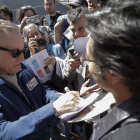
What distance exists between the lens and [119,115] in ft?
2.41

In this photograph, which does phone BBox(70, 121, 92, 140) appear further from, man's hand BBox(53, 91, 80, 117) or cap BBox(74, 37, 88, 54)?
cap BBox(74, 37, 88, 54)

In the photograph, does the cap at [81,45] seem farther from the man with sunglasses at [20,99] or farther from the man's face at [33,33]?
the man's face at [33,33]

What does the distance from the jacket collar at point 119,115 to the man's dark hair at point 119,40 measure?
0.26 feet

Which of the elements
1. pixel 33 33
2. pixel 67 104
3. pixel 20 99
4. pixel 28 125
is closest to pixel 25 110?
pixel 20 99

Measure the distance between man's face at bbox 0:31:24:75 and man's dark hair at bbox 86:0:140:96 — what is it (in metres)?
0.75

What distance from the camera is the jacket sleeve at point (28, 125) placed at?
992 millimetres

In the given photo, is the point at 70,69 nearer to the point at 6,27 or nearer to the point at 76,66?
the point at 76,66

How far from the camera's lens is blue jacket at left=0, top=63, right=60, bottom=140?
1.01 m

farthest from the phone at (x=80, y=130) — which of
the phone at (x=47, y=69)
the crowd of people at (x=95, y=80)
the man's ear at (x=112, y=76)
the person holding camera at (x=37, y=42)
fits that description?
the person holding camera at (x=37, y=42)

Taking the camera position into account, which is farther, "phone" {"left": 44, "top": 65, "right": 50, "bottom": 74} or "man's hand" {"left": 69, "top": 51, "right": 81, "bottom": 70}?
"phone" {"left": 44, "top": 65, "right": 50, "bottom": 74}

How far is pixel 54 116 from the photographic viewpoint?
1.06m

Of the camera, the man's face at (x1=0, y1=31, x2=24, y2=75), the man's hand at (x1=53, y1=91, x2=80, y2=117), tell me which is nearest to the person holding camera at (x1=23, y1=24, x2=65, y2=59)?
the camera

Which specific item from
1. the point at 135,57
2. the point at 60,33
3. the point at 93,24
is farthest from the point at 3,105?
the point at 60,33

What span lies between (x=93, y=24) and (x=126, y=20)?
18cm
